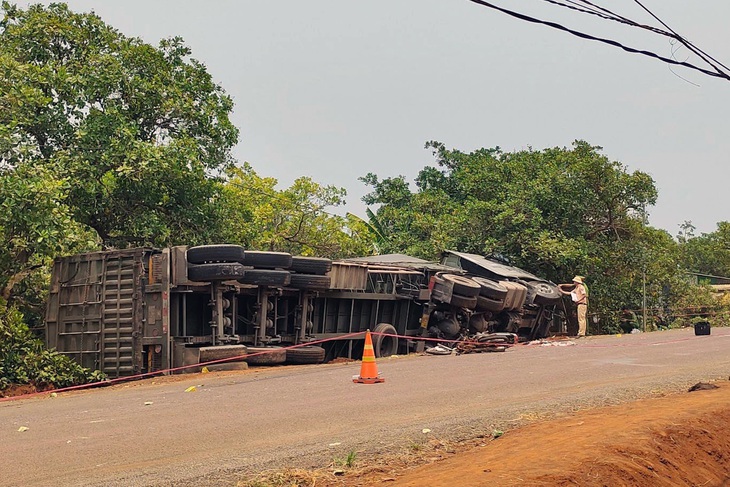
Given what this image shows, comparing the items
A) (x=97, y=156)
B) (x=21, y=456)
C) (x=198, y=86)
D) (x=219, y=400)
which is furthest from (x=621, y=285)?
(x=21, y=456)

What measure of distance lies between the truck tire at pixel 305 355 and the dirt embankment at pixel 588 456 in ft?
27.9

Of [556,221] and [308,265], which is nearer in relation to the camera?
[308,265]

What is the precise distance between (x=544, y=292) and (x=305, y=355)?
1106 centimetres

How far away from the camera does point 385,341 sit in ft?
68.5

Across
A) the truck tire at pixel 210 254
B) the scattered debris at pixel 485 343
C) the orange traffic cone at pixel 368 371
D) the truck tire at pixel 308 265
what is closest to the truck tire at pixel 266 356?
the truck tire at pixel 308 265

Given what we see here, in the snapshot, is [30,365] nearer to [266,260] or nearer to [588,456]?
[266,260]

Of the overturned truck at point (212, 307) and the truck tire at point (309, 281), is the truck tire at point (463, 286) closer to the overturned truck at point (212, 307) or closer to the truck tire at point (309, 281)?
the overturned truck at point (212, 307)

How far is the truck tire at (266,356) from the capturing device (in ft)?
55.3

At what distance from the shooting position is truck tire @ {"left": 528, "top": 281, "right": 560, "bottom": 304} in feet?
86.0

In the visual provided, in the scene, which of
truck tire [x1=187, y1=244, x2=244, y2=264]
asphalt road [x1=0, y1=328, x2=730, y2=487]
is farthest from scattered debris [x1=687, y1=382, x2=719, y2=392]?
truck tire [x1=187, y1=244, x2=244, y2=264]

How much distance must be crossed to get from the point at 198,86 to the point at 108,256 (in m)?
9.27

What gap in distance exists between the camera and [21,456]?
25.4 ft

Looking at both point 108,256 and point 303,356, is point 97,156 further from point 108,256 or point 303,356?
point 303,356

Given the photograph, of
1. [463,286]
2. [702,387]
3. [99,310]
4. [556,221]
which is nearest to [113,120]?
[99,310]
